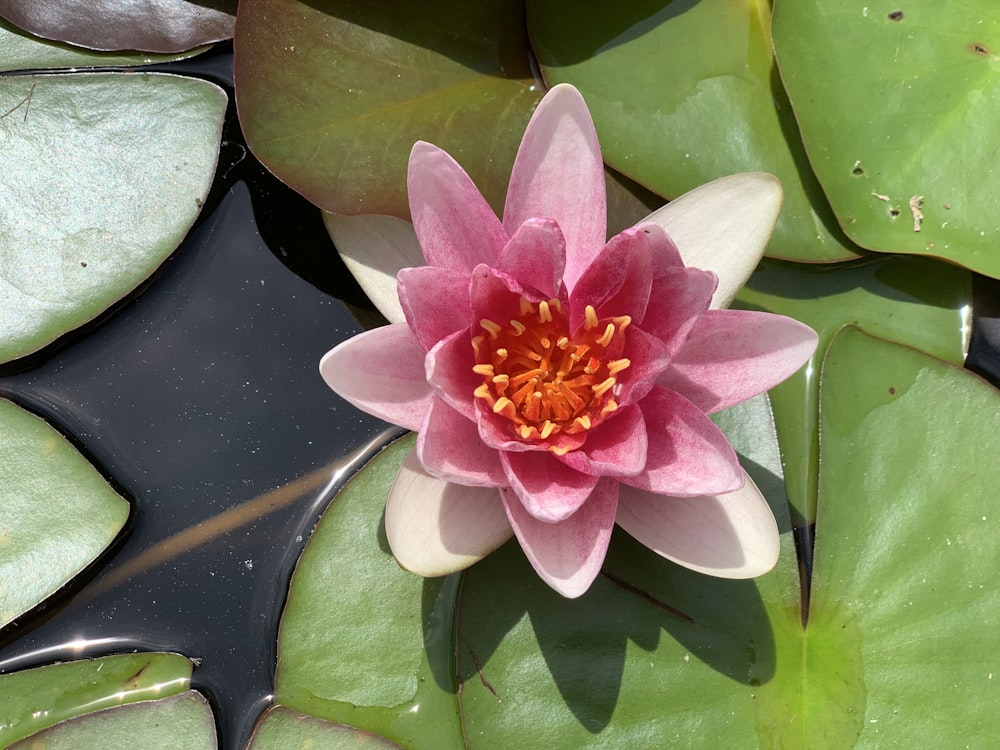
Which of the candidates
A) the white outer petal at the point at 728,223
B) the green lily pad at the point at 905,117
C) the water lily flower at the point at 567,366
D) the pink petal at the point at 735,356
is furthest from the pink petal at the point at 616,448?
the green lily pad at the point at 905,117

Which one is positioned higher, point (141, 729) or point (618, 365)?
point (618, 365)

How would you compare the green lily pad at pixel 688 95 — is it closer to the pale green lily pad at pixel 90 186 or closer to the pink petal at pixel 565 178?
the pink petal at pixel 565 178

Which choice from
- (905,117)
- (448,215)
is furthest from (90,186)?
(905,117)

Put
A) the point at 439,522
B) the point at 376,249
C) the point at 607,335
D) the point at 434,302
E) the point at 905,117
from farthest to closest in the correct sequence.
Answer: the point at 905,117, the point at 376,249, the point at 439,522, the point at 607,335, the point at 434,302

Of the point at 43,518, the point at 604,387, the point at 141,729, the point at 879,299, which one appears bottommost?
the point at 141,729

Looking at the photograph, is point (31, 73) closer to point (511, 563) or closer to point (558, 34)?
point (558, 34)

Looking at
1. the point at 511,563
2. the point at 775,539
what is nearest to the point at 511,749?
the point at 511,563

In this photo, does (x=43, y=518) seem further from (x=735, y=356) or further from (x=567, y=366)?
(x=735, y=356)
